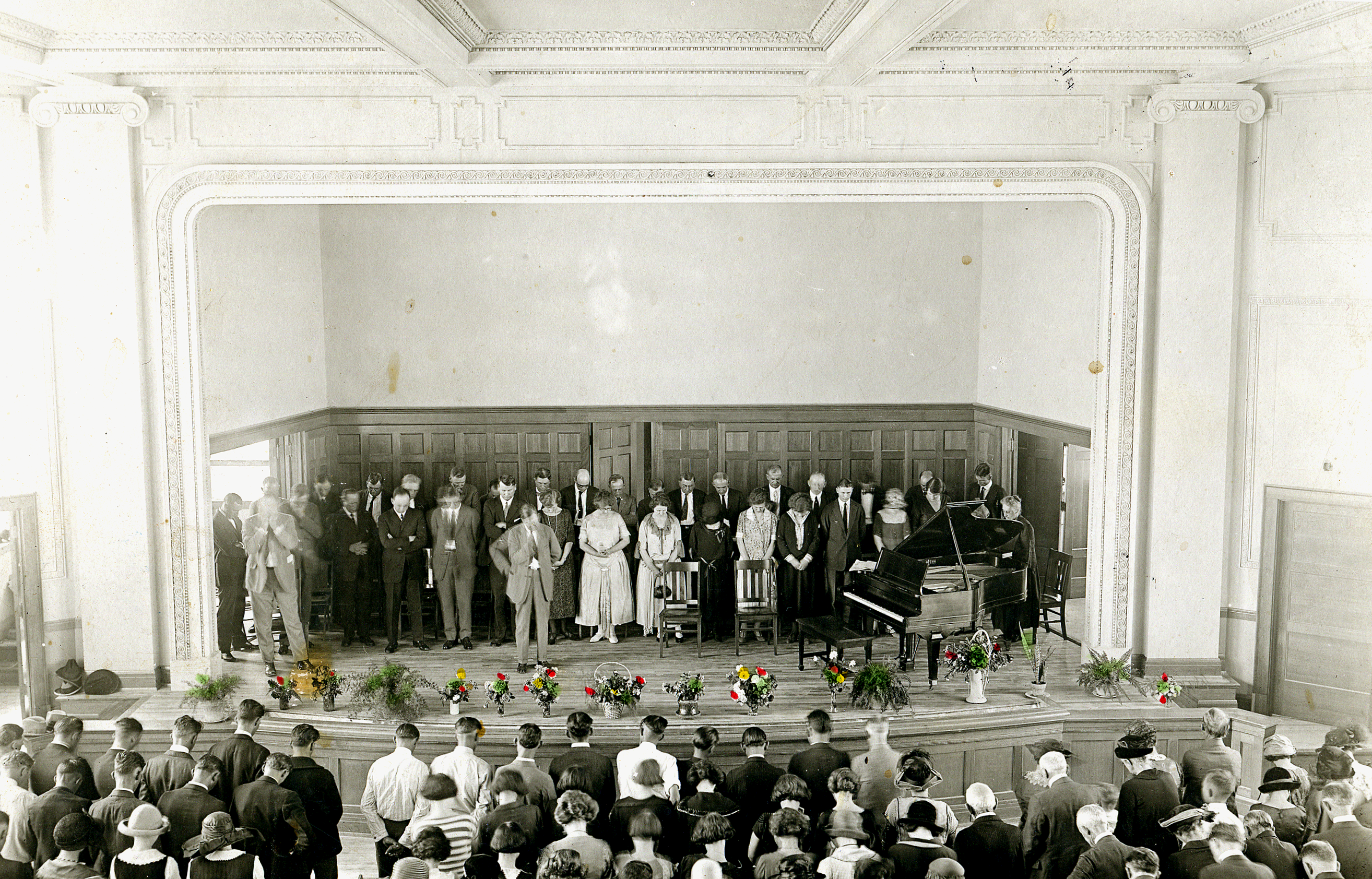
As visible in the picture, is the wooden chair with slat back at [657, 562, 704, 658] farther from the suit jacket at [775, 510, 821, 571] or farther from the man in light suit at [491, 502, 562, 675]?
the man in light suit at [491, 502, 562, 675]

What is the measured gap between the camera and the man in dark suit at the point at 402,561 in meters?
10.2

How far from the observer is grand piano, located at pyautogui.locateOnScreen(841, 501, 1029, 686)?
29.3 feet

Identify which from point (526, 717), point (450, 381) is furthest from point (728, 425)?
point (526, 717)

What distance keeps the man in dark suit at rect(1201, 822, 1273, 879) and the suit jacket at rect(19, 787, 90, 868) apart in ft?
→ 19.1

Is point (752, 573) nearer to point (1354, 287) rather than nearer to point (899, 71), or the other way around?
point (899, 71)

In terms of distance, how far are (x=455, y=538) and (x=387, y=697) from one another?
7.31 feet

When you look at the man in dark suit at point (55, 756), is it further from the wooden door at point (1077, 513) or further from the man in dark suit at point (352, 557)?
the wooden door at point (1077, 513)

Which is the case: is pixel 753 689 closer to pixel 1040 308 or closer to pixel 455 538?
pixel 455 538

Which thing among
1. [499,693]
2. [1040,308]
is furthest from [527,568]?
[1040,308]

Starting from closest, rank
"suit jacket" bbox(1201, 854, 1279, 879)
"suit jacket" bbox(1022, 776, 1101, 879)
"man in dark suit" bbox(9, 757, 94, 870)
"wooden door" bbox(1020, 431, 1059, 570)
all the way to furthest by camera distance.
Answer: "suit jacket" bbox(1201, 854, 1279, 879), "man in dark suit" bbox(9, 757, 94, 870), "suit jacket" bbox(1022, 776, 1101, 879), "wooden door" bbox(1020, 431, 1059, 570)

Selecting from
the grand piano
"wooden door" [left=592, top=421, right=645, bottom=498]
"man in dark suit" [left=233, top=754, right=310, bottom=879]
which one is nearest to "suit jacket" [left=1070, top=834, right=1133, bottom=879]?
the grand piano

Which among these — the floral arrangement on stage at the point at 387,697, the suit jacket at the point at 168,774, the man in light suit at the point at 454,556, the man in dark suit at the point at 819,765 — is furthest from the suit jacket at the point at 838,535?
the suit jacket at the point at 168,774

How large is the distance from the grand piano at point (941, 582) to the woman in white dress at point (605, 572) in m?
2.27

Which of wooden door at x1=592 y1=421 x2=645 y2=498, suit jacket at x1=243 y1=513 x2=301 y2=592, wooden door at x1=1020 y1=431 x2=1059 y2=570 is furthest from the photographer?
wooden door at x1=1020 y1=431 x2=1059 y2=570
